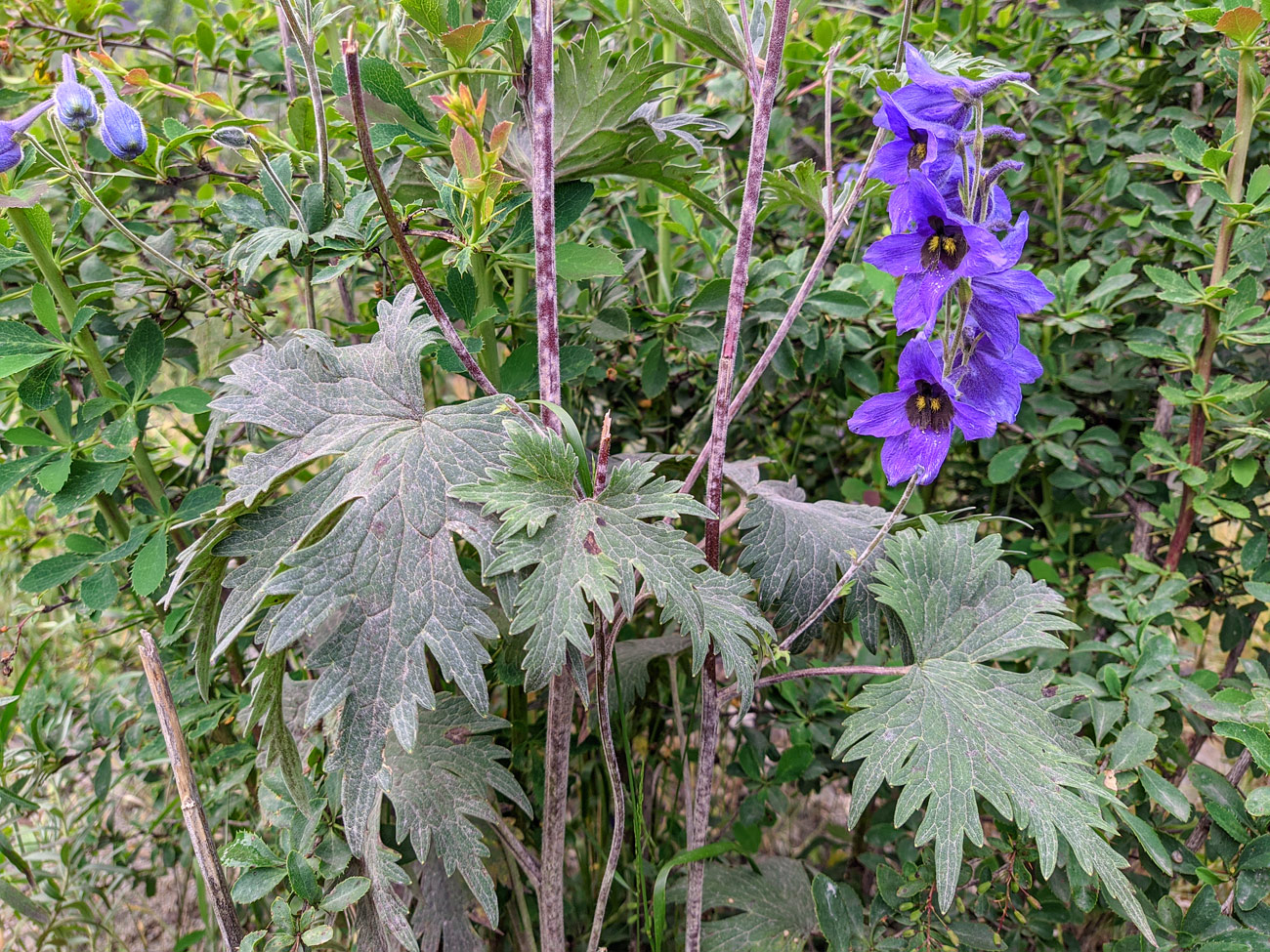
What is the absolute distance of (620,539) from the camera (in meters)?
0.76

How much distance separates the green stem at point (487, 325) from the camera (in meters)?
1.06

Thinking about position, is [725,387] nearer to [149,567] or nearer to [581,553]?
[581,553]

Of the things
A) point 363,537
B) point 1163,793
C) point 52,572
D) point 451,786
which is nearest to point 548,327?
point 363,537

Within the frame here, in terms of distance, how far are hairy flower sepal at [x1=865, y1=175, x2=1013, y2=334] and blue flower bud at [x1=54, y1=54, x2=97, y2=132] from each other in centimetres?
81

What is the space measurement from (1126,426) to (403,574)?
4.27 ft

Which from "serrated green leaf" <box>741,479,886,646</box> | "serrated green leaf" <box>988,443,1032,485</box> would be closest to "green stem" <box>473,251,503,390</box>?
"serrated green leaf" <box>741,479,886,646</box>

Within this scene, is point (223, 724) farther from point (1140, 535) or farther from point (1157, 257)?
point (1157, 257)

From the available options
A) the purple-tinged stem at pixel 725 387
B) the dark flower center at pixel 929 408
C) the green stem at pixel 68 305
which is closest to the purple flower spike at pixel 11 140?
the green stem at pixel 68 305

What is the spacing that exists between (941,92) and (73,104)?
867 millimetres

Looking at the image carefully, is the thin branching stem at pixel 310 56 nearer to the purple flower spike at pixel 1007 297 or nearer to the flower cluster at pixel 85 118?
the flower cluster at pixel 85 118

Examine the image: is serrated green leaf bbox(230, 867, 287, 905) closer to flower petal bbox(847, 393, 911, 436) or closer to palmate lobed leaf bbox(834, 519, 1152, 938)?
palmate lobed leaf bbox(834, 519, 1152, 938)

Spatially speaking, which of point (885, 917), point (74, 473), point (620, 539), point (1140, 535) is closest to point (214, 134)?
point (74, 473)

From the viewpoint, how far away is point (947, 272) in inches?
31.3

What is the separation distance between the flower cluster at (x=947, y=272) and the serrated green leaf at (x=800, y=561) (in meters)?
0.13
